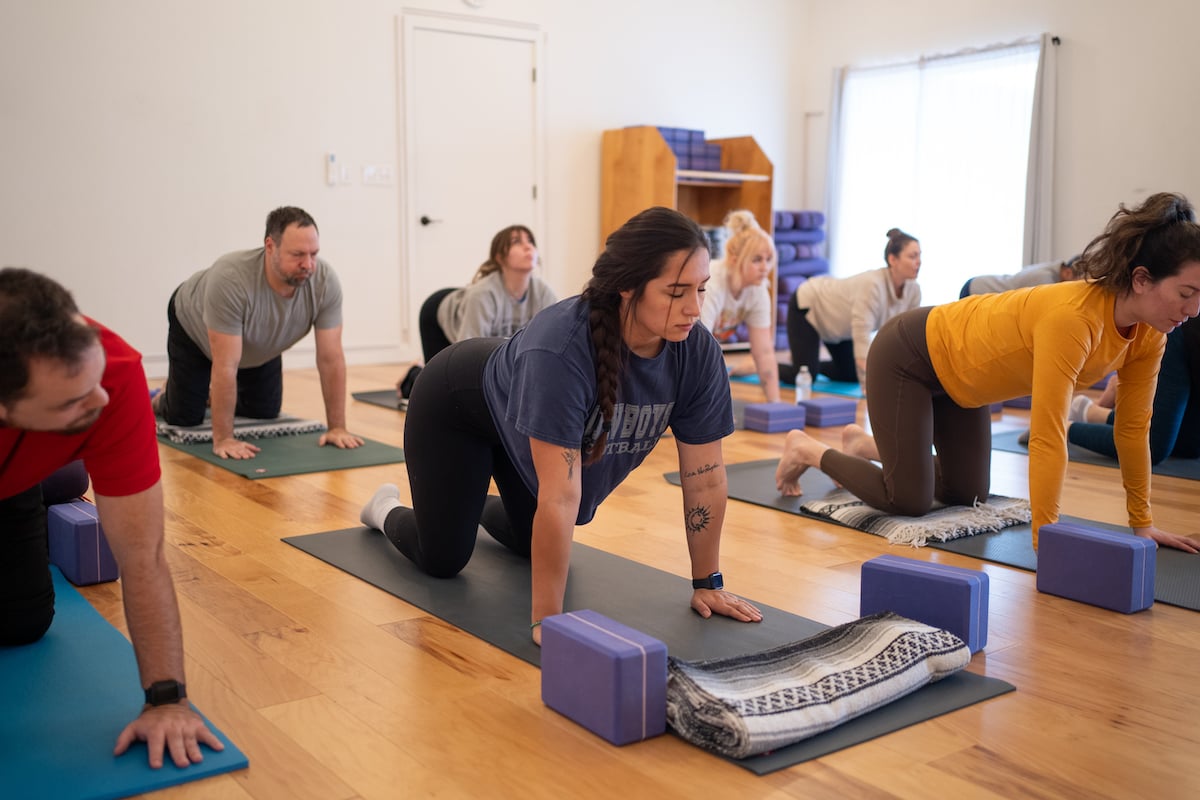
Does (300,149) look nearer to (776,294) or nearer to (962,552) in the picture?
(776,294)

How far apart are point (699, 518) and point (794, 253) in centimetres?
596

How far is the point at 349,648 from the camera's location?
208cm

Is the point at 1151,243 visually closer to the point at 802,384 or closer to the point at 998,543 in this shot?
the point at 998,543

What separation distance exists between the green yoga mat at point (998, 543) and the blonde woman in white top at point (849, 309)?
1233 millimetres

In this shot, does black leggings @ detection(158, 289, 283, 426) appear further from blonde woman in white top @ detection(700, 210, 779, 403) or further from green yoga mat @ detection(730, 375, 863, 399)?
green yoga mat @ detection(730, 375, 863, 399)

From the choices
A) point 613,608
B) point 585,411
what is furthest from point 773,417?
point 585,411

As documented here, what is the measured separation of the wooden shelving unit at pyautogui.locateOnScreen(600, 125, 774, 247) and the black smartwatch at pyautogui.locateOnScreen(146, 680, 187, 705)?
564cm

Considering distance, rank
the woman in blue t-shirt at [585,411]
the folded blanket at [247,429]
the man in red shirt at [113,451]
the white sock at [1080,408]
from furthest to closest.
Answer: the white sock at [1080,408] → the folded blanket at [247,429] → the woman in blue t-shirt at [585,411] → the man in red shirt at [113,451]

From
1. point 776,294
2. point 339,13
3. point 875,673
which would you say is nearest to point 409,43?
point 339,13

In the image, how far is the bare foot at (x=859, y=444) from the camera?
3455 millimetres

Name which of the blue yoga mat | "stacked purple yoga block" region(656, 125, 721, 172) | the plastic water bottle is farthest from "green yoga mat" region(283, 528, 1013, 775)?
"stacked purple yoga block" region(656, 125, 721, 172)

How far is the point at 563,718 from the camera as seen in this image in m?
1.77

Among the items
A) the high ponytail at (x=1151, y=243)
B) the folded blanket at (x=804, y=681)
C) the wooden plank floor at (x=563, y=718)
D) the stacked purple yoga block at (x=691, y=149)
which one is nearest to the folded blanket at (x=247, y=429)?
the wooden plank floor at (x=563, y=718)

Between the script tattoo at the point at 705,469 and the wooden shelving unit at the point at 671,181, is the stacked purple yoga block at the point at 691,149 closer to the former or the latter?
the wooden shelving unit at the point at 671,181
